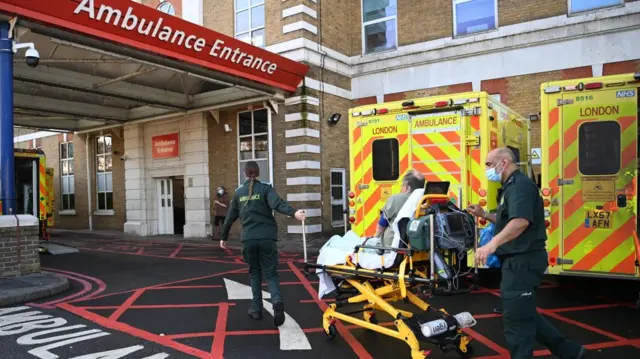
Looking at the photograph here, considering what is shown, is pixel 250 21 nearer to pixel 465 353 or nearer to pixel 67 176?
pixel 67 176

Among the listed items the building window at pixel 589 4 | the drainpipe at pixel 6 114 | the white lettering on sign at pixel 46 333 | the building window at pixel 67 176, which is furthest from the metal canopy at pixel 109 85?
the building window at pixel 589 4

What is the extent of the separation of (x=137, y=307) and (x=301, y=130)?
26.3 ft

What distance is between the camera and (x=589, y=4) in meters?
12.0

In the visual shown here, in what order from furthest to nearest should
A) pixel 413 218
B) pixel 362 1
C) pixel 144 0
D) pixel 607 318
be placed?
pixel 144 0 < pixel 362 1 < pixel 607 318 < pixel 413 218

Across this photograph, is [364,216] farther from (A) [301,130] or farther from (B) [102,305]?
(A) [301,130]

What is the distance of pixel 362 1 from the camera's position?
51.4 ft

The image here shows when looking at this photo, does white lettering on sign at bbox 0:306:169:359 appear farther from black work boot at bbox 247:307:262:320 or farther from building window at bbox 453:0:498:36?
building window at bbox 453:0:498:36

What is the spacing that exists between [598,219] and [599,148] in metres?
0.94

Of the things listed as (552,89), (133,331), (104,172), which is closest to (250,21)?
(104,172)

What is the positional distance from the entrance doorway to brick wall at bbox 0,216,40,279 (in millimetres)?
9085

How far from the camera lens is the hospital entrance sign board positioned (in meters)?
8.48

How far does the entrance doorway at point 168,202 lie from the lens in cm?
1770

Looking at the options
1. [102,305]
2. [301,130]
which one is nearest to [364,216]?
[102,305]

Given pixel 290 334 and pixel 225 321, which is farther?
pixel 225 321
